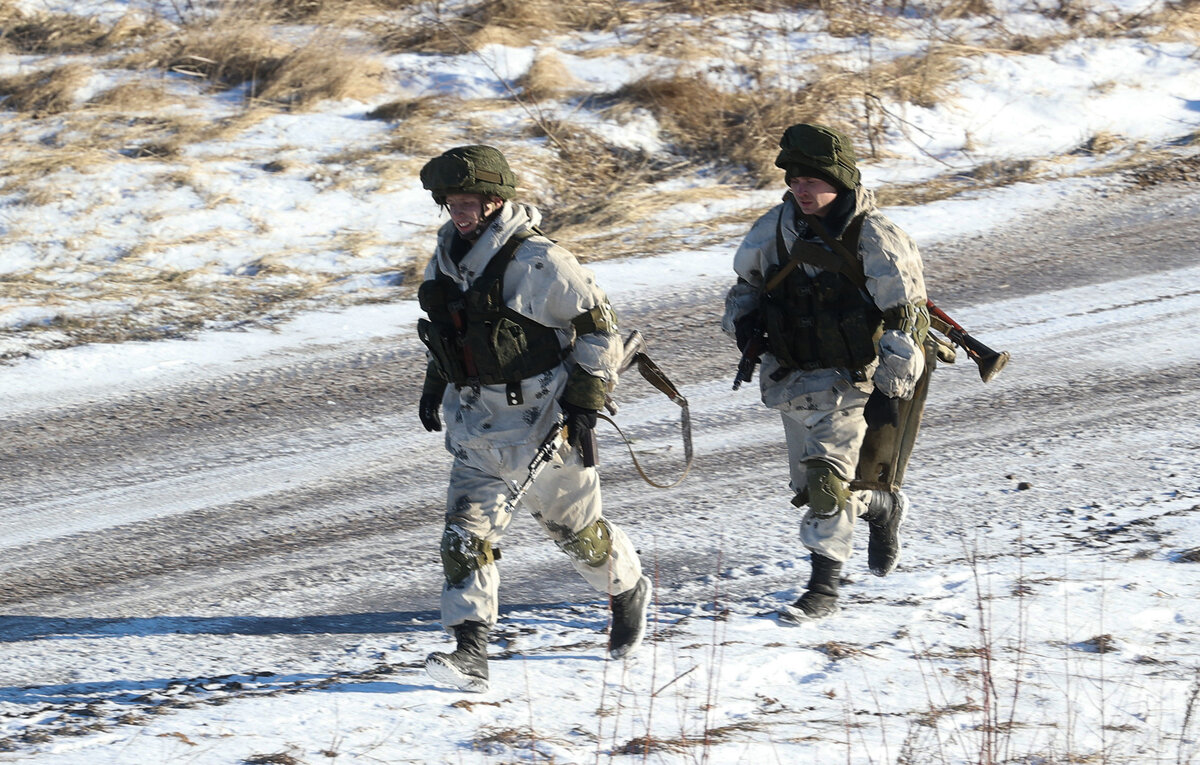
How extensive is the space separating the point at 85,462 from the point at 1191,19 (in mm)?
12167

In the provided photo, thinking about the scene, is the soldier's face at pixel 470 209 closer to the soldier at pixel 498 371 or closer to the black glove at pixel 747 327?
the soldier at pixel 498 371

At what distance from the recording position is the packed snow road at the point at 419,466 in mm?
5277

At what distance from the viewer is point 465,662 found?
4.18 meters

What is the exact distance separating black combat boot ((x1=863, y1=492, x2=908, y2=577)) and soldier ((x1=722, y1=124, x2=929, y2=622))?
0.02 metres

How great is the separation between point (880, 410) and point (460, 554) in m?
1.59

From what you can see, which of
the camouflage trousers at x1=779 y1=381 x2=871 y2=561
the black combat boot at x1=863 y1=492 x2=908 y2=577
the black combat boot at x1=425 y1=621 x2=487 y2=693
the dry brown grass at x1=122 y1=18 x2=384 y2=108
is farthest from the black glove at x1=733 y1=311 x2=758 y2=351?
the dry brown grass at x1=122 y1=18 x2=384 y2=108

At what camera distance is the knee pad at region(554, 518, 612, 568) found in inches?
171

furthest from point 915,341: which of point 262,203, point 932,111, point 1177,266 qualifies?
point 932,111

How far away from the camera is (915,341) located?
4.48 m

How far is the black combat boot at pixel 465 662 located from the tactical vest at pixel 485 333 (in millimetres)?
818

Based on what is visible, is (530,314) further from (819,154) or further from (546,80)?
(546,80)

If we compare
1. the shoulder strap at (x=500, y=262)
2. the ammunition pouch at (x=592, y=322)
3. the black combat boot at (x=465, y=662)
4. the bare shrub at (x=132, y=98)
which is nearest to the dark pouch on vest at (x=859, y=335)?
the ammunition pouch at (x=592, y=322)

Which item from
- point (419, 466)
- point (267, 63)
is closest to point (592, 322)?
point (419, 466)

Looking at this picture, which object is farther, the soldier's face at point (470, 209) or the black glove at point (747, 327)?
the black glove at point (747, 327)
